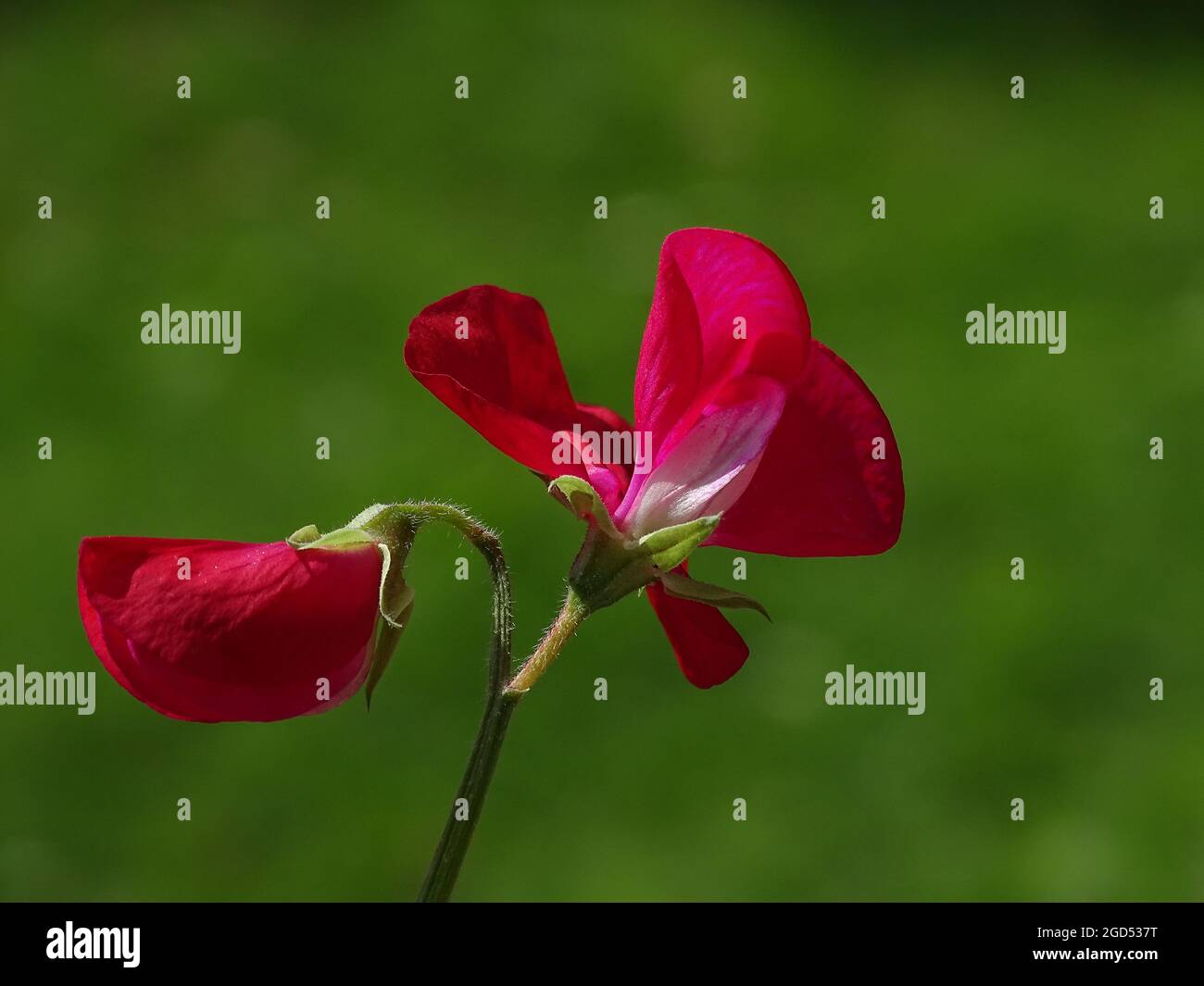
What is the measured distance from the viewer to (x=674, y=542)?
76 centimetres

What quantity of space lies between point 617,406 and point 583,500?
2617 millimetres

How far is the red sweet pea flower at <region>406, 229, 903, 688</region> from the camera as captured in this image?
0.74m

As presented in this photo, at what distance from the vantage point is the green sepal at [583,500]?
75 centimetres

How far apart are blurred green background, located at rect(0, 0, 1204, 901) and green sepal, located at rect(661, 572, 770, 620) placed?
1.94 meters

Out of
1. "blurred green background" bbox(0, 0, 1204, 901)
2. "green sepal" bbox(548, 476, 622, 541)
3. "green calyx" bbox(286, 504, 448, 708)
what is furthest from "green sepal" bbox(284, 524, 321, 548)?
"blurred green background" bbox(0, 0, 1204, 901)

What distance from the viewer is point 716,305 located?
0.77m

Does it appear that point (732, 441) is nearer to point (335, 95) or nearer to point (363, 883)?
point (363, 883)

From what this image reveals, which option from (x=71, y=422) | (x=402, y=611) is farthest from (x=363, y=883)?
(x=402, y=611)

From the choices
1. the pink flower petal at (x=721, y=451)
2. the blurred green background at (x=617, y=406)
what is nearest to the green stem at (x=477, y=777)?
the pink flower petal at (x=721, y=451)

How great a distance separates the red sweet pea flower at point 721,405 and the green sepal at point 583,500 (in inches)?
0.5

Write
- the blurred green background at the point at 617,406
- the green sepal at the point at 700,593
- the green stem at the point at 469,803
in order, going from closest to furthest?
the green stem at the point at 469,803 → the green sepal at the point at 700,593 → the blurred green background at the point at 617,406

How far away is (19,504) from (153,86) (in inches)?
58.6

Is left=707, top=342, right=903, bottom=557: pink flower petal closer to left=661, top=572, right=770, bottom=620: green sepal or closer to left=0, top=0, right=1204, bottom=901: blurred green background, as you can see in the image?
left=661, top=572, right=770, bottom=620: green sepal

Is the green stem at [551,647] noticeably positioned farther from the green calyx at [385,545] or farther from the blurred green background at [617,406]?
the blurred green background at [617,406]
